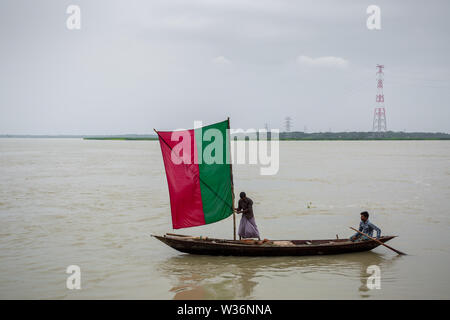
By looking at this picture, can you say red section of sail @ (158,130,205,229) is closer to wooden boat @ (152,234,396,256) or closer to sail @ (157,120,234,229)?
sail @ (157,120,234,229)

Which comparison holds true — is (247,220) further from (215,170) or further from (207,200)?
(215,170)

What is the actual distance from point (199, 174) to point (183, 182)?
502 mm

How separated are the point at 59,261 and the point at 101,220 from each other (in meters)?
5.25

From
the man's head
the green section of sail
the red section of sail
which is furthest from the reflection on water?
the green section of sail

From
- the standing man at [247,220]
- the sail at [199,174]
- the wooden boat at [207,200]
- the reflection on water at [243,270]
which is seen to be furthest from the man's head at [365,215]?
the sail at [199,174]

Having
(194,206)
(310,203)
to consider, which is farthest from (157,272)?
(310,203)

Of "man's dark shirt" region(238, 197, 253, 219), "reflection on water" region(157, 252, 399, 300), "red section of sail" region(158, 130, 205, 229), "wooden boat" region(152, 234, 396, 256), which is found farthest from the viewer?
"man's dark shirt" region(238, 197, 253, 219)

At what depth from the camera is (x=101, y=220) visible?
16516mm

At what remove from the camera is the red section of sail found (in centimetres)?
1144

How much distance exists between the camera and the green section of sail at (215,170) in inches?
455
